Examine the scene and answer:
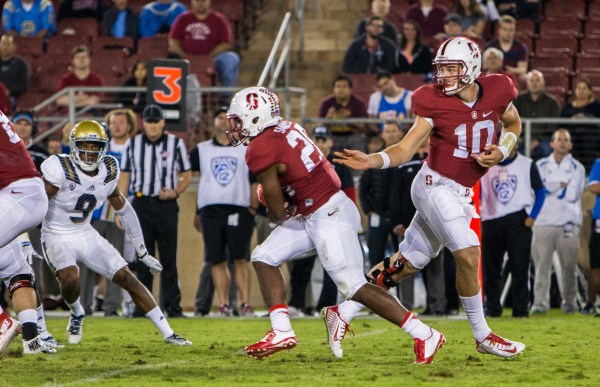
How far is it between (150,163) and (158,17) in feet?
15.4

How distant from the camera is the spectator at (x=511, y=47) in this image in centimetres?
1431

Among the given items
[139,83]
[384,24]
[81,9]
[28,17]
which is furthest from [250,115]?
[81,9]

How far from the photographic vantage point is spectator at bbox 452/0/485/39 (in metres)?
15.3

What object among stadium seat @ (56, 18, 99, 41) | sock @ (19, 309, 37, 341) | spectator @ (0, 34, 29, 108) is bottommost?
sock @ (19, 309, 37, 341)

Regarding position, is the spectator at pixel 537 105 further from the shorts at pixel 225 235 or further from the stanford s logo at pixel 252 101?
the stanford s logo at pixel 252 101

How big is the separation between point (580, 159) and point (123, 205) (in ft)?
21.8

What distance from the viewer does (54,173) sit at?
348 inches

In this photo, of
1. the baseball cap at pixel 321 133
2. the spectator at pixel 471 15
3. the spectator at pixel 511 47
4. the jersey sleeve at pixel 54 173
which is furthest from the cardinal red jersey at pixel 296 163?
the spectator at pixel 471 15

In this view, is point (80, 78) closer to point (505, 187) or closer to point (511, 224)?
point (505, 187)

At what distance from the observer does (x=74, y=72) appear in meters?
14.7

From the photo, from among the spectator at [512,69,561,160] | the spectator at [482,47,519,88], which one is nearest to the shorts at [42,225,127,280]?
the spectator at [482,47,519,88]

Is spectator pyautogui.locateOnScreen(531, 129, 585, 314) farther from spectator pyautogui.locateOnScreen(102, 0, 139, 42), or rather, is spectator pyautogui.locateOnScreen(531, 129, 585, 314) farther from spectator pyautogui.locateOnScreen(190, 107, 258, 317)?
spectator pyautogui.locateOnScreen(102, 0, 139, 42)

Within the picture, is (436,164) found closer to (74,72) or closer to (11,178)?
(11,178)

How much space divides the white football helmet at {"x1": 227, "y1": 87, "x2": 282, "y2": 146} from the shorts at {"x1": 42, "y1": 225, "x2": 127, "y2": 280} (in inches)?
64.6
